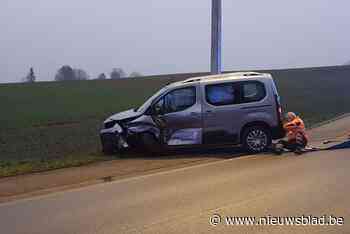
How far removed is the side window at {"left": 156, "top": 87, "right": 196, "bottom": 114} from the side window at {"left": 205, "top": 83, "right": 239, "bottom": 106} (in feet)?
1.40

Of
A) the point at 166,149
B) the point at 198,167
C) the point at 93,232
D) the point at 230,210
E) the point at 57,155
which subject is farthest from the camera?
the point at 57,155

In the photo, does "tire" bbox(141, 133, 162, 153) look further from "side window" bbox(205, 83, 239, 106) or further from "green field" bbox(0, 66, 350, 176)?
"green field" bbox(0, 66, 350, 176)

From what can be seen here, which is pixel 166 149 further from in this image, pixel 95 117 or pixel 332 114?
pixel 95 117

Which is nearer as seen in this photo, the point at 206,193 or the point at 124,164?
the point at 206,193

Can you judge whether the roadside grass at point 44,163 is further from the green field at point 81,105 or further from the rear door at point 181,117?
the rear door at point 181,117

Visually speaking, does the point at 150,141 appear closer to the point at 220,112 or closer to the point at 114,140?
the point at 114,140

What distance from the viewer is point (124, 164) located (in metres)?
16.1

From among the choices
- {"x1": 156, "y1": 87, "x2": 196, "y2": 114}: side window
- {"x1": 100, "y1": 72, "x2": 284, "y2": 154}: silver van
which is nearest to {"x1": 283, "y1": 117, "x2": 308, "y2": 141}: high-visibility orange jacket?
{"x1": 100, "y1": 72, "x2": 284, "y2": 154}: silver van

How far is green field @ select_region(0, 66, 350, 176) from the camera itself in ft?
74.5

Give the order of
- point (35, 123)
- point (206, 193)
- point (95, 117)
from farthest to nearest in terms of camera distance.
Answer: point (95, 117), point (35, 123), point (206, 193)

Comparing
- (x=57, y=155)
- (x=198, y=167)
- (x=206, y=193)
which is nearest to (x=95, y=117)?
(x=57, y=155)

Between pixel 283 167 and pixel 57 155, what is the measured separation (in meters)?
7.92

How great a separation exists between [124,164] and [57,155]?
3938 millimetres

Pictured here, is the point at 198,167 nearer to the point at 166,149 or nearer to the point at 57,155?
the point at 166,149
